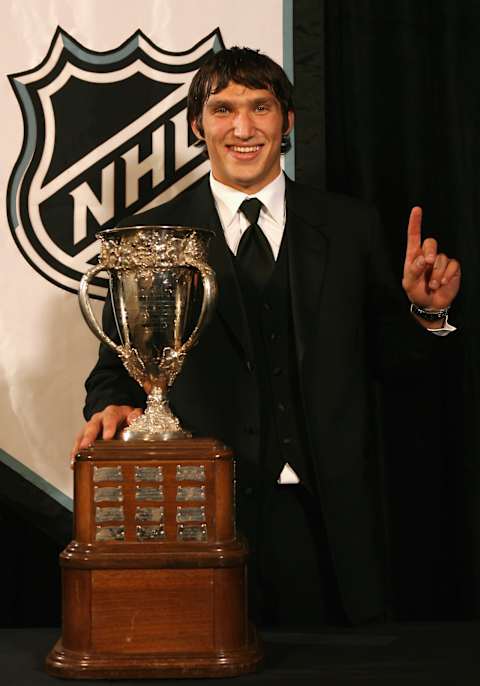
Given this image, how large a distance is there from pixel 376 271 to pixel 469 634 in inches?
31.9

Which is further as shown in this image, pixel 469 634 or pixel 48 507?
pixel 48 507

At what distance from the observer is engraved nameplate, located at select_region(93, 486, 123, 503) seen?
123 cm

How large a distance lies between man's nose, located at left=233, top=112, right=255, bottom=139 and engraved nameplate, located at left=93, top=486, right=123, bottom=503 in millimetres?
789

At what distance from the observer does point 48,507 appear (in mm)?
2145

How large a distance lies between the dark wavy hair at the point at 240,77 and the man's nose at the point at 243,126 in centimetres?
6

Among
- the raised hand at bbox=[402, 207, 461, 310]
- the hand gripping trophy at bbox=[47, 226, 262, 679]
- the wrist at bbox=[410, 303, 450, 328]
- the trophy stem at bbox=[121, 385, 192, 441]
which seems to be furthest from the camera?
the wrist at bbox=[410, 303, 450, 328]

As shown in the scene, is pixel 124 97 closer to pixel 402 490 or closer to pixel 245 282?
pixel 245 282

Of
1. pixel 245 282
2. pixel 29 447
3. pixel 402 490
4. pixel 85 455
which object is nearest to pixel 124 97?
pixel 245 282

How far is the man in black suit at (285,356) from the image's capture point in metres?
1.73

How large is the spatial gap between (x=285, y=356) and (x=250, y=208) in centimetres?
28

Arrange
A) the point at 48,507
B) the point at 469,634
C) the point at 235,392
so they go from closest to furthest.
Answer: the point at 469,634 → the point at 235,392 → the point at 48,507

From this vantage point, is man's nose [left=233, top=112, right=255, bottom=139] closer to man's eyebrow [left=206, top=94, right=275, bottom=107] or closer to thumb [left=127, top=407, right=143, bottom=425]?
man's eyebrow [left=206, top=94, right=275, bottom=107]

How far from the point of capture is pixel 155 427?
1.31 meters

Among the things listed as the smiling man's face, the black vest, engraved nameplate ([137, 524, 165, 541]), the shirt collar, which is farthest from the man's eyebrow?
engraved nameplate ([137, 524, 165, 541])
